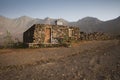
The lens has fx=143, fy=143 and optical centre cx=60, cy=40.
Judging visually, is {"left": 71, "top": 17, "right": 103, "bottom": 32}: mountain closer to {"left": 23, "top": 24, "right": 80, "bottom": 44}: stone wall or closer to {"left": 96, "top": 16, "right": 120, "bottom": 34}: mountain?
{"left": 96, "top": 16, "right": 120, "bottom": 34}: mountain

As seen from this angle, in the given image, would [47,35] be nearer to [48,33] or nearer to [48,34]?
[48,34]

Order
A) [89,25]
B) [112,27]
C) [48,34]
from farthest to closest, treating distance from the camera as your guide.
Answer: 1. [89,25]
2. [112,27]
3. [48,34]

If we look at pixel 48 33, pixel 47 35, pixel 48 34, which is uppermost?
pixel 48 33

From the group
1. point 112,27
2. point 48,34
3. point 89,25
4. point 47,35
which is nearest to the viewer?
point 47,35

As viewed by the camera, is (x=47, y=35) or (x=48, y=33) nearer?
(x=47, y=35)

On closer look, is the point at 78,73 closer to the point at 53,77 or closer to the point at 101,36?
the point at 53,77

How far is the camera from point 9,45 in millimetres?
19078

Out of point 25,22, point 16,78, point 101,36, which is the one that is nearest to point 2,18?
point 25,22

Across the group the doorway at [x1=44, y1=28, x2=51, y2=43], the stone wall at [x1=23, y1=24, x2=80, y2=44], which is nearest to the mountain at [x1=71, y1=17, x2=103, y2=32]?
the stone wall at [x1=23, y1=24, x2=80, y2=44]

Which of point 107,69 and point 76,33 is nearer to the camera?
point 107,69

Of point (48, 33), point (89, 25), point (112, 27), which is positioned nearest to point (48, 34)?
point (48, 33)

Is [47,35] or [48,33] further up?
[48,33]

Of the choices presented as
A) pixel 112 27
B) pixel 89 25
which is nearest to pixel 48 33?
pixel 112 27

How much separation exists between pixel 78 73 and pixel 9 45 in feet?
47.3
